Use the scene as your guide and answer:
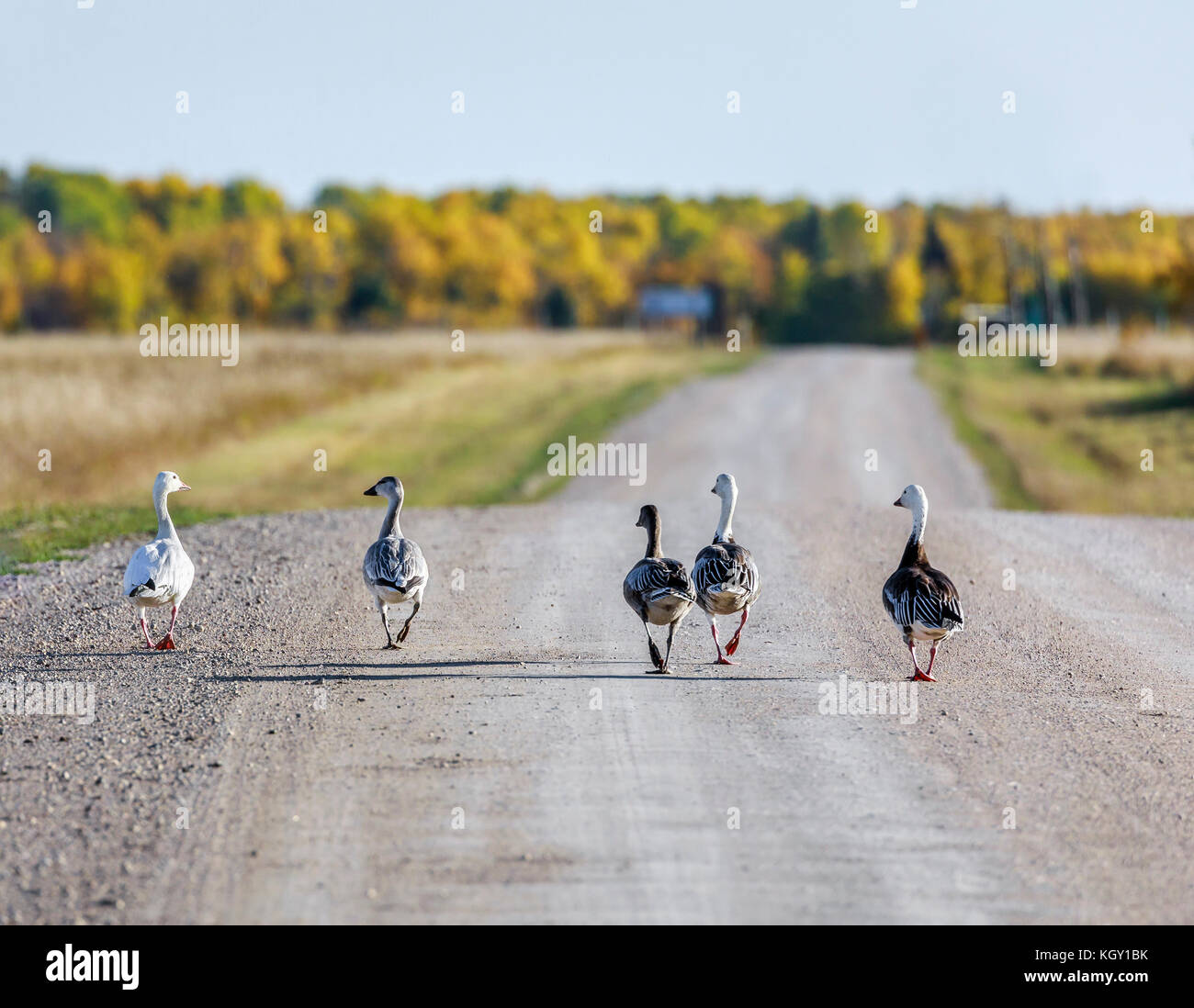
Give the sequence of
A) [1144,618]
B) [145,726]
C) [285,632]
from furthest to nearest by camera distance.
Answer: [1144,618] → [285,632] → [145,726]

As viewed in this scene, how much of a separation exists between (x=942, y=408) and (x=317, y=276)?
7936cm

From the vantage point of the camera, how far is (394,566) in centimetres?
1055

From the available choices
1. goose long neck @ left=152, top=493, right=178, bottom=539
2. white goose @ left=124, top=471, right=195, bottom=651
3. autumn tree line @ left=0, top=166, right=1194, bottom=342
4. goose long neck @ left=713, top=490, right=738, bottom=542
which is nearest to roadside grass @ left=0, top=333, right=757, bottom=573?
goose long neck @ left=152, top=493, right=178, bottom=539

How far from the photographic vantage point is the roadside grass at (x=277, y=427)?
24.9 meters

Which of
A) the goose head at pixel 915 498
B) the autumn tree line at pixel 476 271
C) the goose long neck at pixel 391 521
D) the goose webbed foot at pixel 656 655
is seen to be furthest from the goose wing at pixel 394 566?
the autumn tree line at pixel 476 271

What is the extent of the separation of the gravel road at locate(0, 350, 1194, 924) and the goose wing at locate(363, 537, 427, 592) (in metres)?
0.64

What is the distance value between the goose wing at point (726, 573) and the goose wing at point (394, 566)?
6.89 feet

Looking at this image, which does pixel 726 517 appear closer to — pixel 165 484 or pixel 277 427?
pixel 165 484

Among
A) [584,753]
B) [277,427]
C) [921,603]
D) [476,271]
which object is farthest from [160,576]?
[476,271]

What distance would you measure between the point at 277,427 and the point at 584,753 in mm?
30353

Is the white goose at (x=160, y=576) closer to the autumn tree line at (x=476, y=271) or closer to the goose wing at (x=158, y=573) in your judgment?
the goose wing at (x=158, y=573)

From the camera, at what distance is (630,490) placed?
2752cm
